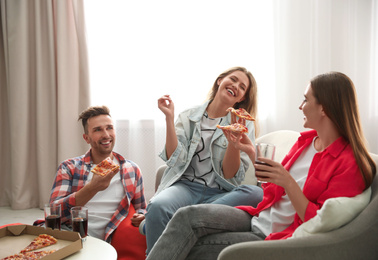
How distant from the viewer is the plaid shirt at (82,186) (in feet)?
7.53

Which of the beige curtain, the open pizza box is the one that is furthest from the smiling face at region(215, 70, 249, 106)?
the beige curtain

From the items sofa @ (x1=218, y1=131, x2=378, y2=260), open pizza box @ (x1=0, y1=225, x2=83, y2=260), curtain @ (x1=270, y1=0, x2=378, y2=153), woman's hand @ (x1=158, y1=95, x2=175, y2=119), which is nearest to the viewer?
sofa @ (x1=218, y1=131, x2=378, y2=260)

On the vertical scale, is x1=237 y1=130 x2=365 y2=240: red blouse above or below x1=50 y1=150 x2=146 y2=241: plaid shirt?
above

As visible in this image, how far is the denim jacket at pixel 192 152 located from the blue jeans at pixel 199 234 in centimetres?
62

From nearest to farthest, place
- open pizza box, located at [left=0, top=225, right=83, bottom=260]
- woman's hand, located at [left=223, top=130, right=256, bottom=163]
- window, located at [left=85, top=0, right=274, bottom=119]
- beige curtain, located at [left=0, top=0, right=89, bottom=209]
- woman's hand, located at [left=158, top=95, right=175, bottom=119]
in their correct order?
1. open pizza box, located at [left=0, top=225, right=83, bottom=260]
2. woman's hand, located at [left=223, top=130, right=256, bottom=163]
3. woman's hand, located at [left=158, top=95, right=175, bottom=119]
4. window, located at [left=85, top=0, right=274, bottom=119]
5. beige curtain, located at [left=0, top=0, right=89, bottom=209]

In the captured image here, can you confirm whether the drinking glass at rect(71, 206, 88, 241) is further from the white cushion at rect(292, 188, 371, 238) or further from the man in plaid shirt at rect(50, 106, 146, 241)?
the white cushion at rect(292, 188, 371, 238)

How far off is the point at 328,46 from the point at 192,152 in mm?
2081

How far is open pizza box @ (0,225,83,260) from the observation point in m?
1.66

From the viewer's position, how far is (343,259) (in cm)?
139

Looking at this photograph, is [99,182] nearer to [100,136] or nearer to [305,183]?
[100,136]

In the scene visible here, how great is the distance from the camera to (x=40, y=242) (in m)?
1.77

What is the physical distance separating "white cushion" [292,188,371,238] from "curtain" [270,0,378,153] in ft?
7.82

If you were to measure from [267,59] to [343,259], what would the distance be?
9.15 ft

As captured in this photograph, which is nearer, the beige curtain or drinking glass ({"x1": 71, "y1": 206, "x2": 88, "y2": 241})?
drinking glass ({"x1": 71, "y1": 206, "x2": 88, "y2": 241})
